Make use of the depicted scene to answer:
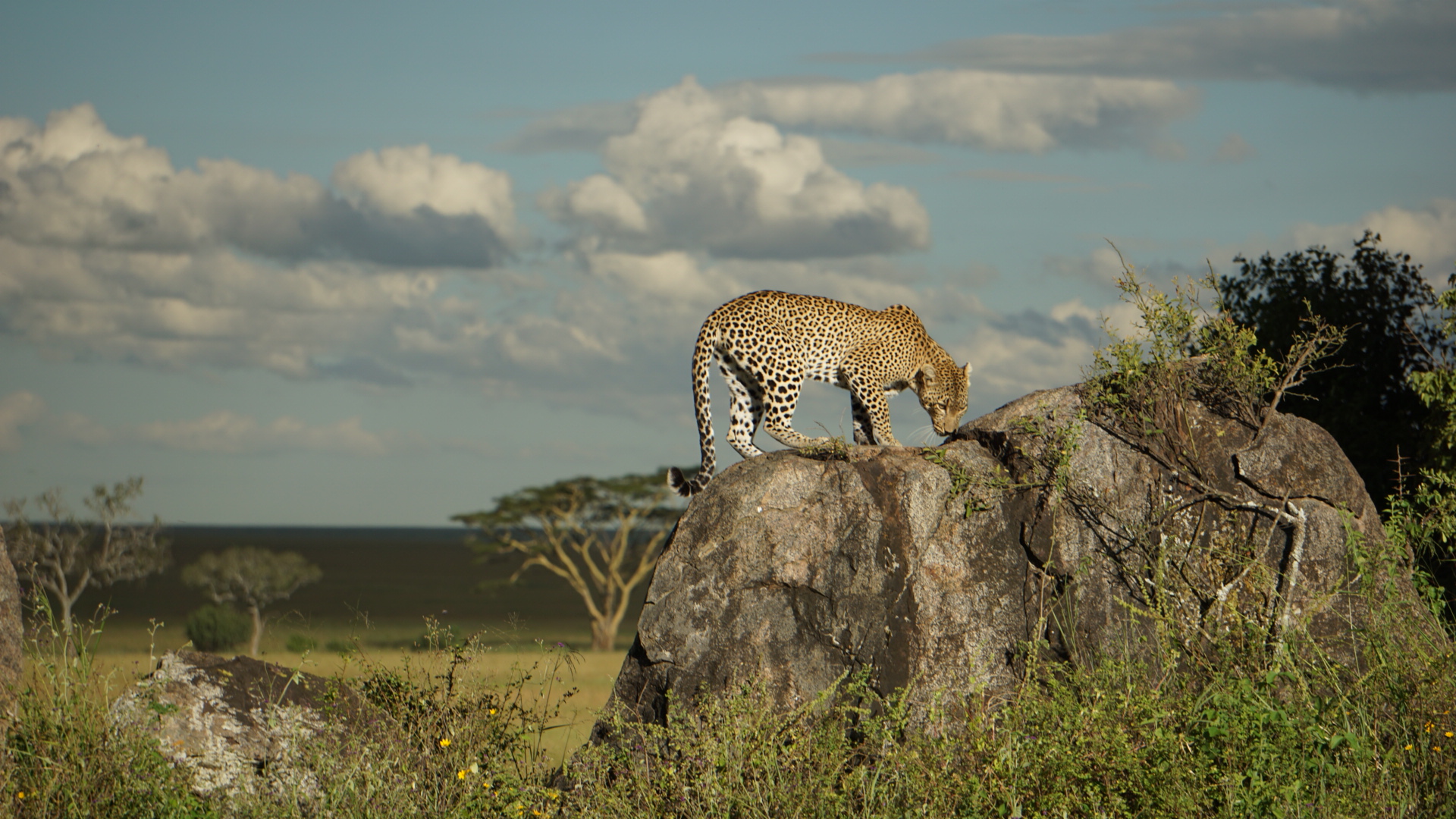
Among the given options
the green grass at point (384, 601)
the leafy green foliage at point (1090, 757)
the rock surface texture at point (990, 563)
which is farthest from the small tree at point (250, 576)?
the leafy green foliage at point (1090, 757)

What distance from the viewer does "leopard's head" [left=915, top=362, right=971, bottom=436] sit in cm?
932

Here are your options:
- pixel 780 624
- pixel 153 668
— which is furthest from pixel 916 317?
pixel 153 668

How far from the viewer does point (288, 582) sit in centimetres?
3956

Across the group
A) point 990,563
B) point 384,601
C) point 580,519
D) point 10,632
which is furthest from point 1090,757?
point 384,601

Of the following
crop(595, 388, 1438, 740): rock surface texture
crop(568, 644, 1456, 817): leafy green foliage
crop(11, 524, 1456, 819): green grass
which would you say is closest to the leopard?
crop(595, 388, 1438, 740): rock surface texture

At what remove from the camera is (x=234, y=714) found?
7113 mm

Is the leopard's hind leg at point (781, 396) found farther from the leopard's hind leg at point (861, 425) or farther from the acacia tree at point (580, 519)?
the acacia tree at point (580, 519)

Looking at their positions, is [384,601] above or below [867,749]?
below

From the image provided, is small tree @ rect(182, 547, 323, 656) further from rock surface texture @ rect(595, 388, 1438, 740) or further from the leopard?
rock surface texture @ rect(595, 388, 1438, 740)

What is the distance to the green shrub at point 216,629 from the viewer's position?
117 feet

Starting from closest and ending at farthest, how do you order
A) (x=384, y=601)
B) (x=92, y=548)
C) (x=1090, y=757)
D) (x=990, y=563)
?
(x=1090, y=757) → (x=990, y=563) → (x=92, y=548) → (x=384, y=601)

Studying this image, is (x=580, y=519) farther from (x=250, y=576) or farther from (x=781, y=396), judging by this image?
(x=781, y=396)

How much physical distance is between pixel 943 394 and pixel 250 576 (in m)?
35.3

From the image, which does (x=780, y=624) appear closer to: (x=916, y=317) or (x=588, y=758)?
(x=588, y=758)
